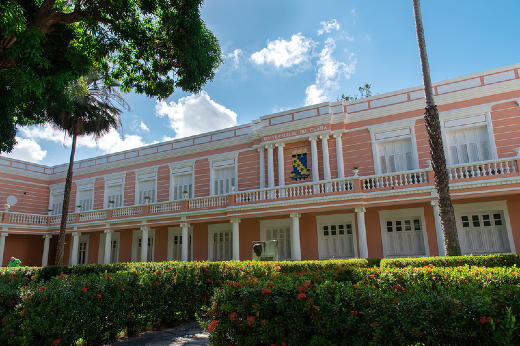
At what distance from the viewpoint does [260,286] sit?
438 cm

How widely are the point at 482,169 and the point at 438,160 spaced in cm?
400

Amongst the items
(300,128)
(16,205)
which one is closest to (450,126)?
(300,128)

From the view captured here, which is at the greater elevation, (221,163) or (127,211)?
(221,163)

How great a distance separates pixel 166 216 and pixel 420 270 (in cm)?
1577

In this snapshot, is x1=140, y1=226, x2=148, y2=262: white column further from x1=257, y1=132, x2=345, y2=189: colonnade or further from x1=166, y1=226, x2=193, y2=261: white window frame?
x1=257, y1=132, x2=345, y2=189: colonnade

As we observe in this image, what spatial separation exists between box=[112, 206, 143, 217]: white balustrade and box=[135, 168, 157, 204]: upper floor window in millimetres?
1584

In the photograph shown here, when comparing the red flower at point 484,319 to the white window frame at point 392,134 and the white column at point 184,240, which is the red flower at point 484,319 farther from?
the white column at point 184,240

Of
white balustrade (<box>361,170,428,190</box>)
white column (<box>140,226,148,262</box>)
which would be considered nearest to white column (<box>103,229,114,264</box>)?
white column (<box>140,226,148,262</box>)

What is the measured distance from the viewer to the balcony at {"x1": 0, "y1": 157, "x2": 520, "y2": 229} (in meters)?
12.8

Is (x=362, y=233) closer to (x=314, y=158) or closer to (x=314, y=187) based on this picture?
(x=314, y=187)

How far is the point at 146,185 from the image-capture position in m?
22.7

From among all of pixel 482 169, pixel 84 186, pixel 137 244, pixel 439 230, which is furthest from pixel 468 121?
pixel 84 186

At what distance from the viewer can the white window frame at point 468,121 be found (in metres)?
14.0

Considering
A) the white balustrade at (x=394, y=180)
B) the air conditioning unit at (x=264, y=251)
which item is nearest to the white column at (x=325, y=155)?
the white balustrade at (x=394, y=180)
